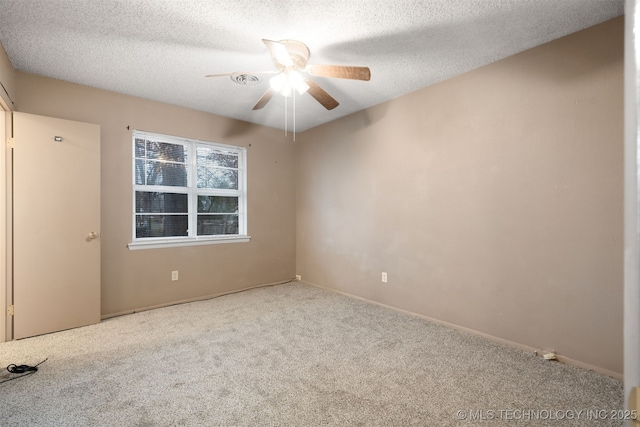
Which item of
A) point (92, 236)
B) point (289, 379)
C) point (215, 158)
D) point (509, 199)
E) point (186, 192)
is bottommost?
point (289, 379)

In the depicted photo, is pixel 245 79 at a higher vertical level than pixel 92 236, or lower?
higher

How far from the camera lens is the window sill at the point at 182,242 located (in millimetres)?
3436

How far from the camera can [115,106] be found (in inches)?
129

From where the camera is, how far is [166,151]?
371 centimetres

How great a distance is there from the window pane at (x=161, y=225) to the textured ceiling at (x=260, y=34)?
1.51m

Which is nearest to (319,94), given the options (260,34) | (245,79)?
(260,34)

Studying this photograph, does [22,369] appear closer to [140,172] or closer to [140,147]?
[140,172]

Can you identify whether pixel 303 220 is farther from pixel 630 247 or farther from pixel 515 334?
pixel 630 247

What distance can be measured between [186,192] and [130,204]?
2.16ft

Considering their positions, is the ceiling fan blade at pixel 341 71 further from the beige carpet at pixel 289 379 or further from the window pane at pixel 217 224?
the window pane at pixel 217 224

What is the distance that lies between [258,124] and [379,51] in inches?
95.4

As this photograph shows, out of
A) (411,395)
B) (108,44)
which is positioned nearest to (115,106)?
(108,44)

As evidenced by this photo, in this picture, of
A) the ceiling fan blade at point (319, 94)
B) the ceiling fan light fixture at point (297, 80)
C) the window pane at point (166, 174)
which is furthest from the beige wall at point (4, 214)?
the ceiling fan blade at point (319, 94)

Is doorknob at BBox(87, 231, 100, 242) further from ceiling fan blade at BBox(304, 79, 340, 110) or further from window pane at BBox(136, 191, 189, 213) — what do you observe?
ceiling fan blade at BBox(304, 79, 340, 110)
